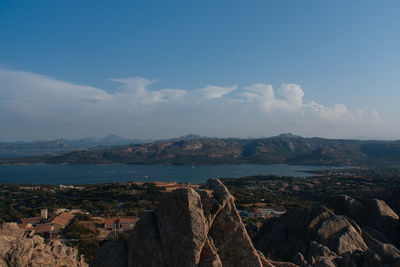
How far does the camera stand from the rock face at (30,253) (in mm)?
11891

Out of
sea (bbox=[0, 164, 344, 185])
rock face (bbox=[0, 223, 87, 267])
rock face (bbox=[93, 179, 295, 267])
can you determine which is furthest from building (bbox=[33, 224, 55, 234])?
sea (bbox=[0, 164, 344, 185])

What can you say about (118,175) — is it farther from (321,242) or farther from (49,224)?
(321,242)

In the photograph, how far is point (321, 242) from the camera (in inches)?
642

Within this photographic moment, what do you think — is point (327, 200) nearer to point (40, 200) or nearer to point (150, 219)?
point (150, 219)

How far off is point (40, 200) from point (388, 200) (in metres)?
61.6

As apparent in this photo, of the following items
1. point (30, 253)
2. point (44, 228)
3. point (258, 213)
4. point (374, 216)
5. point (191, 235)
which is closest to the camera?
point (191, 235)

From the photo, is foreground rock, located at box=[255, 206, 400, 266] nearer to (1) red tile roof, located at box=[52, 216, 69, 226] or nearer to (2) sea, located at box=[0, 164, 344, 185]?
(1) red tile roof, located at box=[52, 216, 69, 226]

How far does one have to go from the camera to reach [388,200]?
79.2 ft

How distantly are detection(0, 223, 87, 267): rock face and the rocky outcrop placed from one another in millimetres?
18764

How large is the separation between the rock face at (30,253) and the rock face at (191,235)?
670cm

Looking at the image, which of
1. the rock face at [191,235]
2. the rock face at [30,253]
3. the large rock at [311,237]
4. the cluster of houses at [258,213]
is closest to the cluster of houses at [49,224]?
the rock face at [30,253]

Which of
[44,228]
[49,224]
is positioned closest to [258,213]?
[49,224]

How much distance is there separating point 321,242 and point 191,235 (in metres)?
12.5

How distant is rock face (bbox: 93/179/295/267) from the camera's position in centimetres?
684
